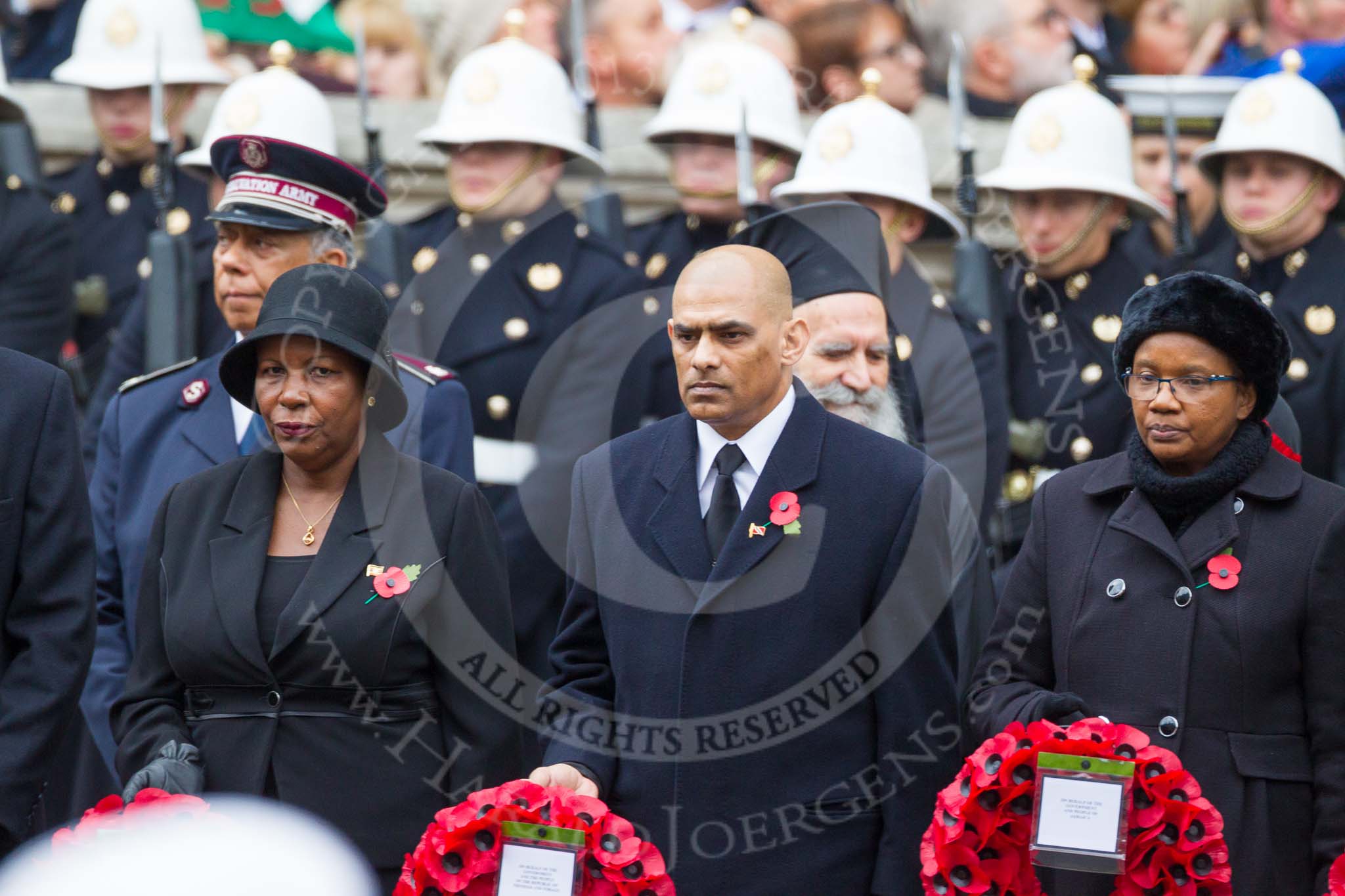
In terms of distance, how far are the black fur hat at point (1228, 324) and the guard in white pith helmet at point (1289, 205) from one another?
250 cm

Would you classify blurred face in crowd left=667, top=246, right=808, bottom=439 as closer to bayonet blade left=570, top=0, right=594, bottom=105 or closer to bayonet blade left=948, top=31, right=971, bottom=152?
bayonet blade left=948, top=31, right=971, bottom=152

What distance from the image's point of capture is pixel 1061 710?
14.7ft

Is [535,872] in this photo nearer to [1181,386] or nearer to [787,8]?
→ [1181,386]

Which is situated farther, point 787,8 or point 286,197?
point 787,8

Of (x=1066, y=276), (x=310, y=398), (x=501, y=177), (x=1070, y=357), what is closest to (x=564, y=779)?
(x=310, y=398)

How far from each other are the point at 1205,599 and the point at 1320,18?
5.40 meters

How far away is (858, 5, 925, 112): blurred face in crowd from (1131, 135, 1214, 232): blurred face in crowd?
116 centimetres

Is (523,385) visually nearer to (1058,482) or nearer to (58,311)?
(58,311)

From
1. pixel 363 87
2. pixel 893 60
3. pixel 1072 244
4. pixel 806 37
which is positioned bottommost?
pixel 1072 244

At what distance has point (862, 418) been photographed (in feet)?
18.5

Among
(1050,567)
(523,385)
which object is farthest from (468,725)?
(523,385)

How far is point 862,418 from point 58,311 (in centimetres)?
333

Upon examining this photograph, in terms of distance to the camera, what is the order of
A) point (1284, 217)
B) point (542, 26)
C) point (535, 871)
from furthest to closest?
point (542, 26) → point (1284, 217) → point (535, 871)

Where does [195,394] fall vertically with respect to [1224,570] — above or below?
above
